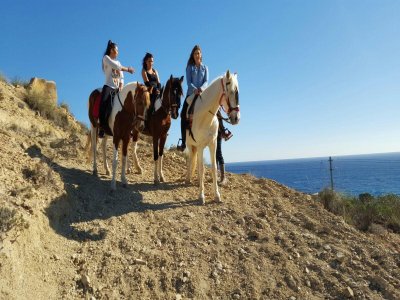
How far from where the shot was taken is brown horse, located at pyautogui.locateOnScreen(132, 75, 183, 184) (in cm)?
815

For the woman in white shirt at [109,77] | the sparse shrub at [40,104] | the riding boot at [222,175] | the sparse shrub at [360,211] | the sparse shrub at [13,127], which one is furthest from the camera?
the sparse shrub at [40,104]

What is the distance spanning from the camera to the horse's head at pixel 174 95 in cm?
812

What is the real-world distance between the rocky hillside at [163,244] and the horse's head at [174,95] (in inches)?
77.4

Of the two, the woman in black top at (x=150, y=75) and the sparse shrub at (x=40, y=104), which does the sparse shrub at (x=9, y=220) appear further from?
the sparse shrub at (x=40, y=104)

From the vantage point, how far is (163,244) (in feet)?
20.7

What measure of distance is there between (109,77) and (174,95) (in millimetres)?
1865

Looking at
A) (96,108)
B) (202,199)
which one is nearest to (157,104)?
(96,108)

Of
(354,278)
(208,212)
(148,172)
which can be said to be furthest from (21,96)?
(354,278)

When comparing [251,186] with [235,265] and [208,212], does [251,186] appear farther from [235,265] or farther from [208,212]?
[235,265]

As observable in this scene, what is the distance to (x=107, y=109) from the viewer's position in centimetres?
875

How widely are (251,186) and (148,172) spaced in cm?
295

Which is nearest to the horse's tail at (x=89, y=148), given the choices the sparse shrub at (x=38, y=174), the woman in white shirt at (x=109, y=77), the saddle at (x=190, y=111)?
the woman in white shirt at (x=109, y=77)

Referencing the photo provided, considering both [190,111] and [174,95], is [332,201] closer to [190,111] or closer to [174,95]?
[190,111]

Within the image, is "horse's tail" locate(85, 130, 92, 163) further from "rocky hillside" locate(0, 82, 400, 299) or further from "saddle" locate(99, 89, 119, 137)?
"saddle" locate(99, 89, 119, 137)
